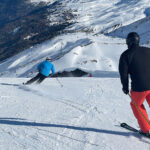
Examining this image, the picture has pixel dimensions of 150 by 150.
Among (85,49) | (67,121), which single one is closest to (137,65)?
(67,121)

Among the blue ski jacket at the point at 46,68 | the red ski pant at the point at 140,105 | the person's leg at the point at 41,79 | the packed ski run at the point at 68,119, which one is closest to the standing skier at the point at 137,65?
the red ski pant at the point at 140,105

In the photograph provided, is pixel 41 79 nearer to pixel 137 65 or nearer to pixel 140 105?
pixel 140 105

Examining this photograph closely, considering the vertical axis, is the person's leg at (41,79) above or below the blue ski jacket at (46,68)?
below

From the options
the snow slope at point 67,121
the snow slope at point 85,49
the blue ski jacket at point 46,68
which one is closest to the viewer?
the snow slope at point 67,121

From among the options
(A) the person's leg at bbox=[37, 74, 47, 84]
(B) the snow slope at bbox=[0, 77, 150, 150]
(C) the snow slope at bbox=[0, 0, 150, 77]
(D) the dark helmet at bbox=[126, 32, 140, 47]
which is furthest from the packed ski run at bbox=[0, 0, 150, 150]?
(C) the snow slope at bbox=[0, 0, 150, 77]

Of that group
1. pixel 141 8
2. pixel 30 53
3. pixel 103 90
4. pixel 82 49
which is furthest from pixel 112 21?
pixel 103 90

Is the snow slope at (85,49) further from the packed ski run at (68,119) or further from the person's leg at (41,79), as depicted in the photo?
the packed ski run at (68,119)

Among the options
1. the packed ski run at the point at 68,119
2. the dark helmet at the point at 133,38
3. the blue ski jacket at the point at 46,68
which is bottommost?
the packed ski run at the point at 68,119

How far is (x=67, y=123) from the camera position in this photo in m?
5.52

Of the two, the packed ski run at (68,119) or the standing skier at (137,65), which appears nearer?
the standing skier at (137,65)

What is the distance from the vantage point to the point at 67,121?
18.6 feet

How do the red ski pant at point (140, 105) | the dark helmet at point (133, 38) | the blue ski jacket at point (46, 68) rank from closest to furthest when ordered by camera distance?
1. the dark helmet at point (133, 38)
2. the red ski pant at point (140, 105)
3. the blue ski jacket at point (46, 68)

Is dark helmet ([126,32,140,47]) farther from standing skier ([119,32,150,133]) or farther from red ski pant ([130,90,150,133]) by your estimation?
red ski pant ([130,90,150,133])

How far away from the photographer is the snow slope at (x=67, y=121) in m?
4.45
